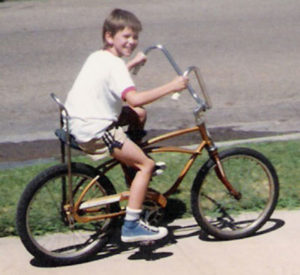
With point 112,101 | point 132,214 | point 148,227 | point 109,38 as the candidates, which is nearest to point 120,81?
point 112,101

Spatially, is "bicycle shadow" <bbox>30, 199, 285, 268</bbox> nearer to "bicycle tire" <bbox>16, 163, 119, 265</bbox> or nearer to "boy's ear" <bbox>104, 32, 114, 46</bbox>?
"bicycle tire" <bbox>16, 163, 119, 265</bbox>

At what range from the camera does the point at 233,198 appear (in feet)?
18.0

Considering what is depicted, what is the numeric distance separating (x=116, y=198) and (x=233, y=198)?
0.92 m

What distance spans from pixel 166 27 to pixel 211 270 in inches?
316

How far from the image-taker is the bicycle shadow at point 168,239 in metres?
5.07

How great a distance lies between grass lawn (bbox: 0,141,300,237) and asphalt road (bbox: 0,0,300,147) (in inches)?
47.0

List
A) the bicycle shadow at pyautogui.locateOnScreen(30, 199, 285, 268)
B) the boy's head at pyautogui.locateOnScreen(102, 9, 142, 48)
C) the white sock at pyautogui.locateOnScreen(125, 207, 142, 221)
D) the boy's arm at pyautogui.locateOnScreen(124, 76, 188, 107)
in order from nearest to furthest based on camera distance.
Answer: the boy's arm at pyautogui.locateOnScreen(124, 76, 188, 107)
the boy's head at pyautogui.locateOnScreen(102, 9, 142, 48)
the white sock at pyautogui.locateOnScreen(125, 207, 142, 221)
the bicycle shadow at pyautogui.locateOnScreen(30, 199, 285, 268)

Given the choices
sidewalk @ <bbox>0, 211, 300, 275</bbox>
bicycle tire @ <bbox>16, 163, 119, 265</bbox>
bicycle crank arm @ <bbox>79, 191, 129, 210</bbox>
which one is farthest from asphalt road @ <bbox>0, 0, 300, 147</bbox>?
bicycle crank arm @ <bbox>79, 191, 129, 210</bbox>

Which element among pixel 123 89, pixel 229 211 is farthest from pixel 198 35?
pixel 123 89

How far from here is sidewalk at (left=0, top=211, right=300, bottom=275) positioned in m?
4.83

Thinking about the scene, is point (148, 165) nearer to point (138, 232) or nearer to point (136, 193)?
point (136, 193)

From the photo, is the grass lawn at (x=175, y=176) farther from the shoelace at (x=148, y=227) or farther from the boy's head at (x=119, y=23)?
the boy's head at (x=119, y=23)

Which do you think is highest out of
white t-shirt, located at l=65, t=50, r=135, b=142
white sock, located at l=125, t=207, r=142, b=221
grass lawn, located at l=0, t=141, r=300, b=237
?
white t-shirt, located at l=65, t=50, r=135, b=142

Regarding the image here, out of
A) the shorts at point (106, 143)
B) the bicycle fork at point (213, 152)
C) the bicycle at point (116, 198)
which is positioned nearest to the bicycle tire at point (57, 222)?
the bicycle at point (116, 198)
